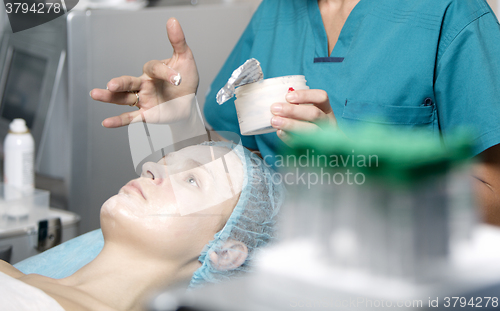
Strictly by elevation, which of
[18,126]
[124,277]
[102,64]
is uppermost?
[102,64]

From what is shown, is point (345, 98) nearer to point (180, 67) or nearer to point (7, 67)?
point (180, 67)

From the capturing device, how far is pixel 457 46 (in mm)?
778

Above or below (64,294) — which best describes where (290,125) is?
above

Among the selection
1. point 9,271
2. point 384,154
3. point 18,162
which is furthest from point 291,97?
point 18,162

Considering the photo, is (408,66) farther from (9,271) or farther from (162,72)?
(9,271)

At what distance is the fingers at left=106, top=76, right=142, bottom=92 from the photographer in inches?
30.8

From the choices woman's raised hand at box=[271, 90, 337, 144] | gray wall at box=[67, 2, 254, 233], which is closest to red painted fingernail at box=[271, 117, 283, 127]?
woman's raised hand at box=[271, 90, 337, 144]

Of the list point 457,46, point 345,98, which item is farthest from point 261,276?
point 457,46

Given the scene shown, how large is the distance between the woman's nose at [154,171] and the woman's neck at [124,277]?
0.15 meters

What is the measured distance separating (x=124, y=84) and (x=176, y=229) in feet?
1.00

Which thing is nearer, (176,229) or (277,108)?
(277,108)

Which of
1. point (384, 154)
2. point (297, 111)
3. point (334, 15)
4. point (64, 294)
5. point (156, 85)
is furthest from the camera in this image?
point (334, 15)

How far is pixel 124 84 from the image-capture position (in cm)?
81

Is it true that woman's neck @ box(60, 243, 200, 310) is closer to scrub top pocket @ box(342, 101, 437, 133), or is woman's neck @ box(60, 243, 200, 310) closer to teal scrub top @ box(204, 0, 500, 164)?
teal scrub top @ box(204, 0, 500, 164)
